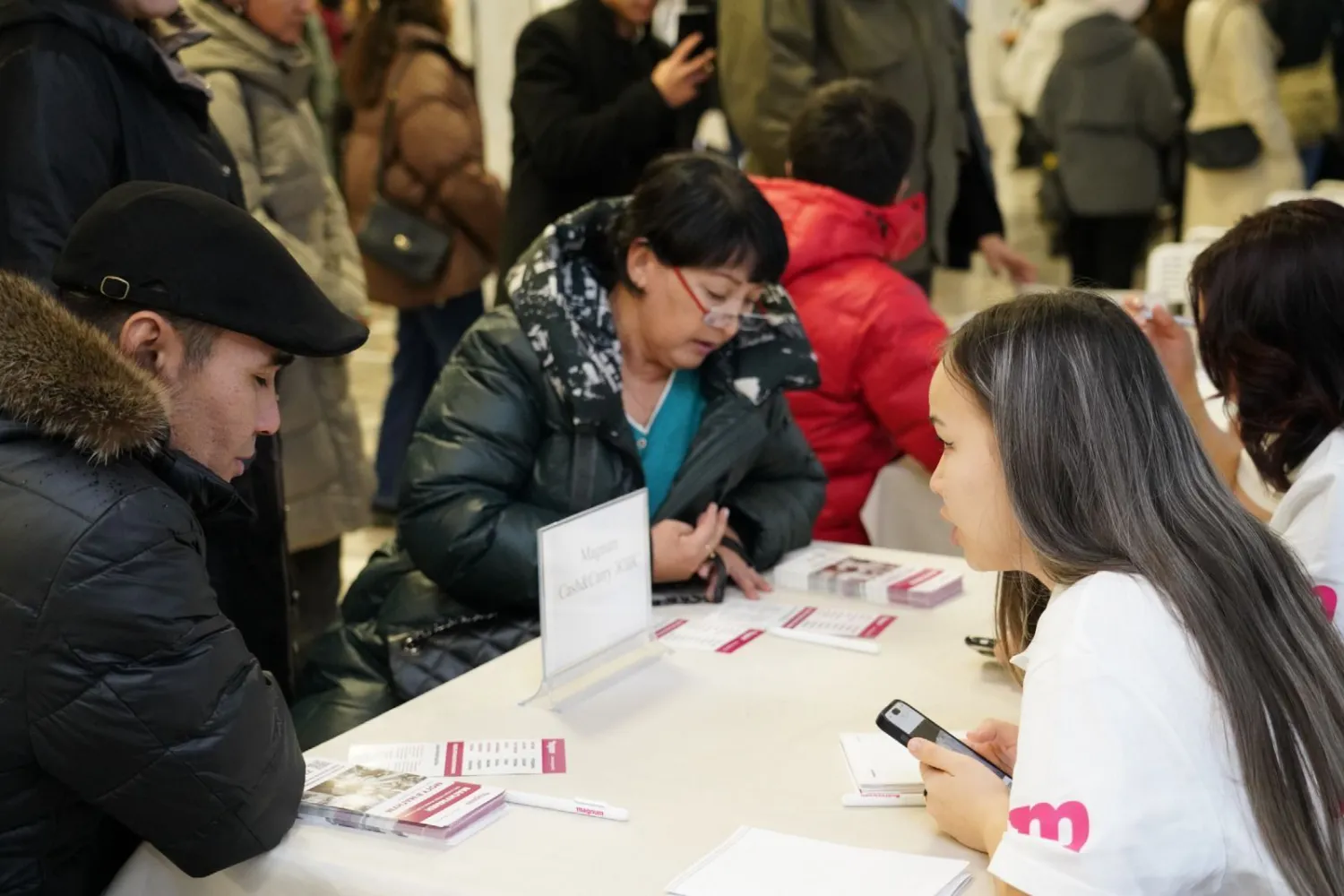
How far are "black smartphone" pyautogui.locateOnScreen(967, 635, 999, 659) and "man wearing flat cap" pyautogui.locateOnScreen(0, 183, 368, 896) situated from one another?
0.94 m

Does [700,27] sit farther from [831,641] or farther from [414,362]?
[831,641]

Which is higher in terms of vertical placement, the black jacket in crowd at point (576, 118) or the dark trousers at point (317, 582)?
the black jacket in crowd at point (576, 118)

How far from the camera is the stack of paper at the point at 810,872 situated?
133 cm

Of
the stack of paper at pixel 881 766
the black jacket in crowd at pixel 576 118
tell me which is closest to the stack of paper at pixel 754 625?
the stack of paper at pixel 881 766

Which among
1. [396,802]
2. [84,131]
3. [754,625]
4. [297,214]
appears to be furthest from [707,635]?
[297,214]

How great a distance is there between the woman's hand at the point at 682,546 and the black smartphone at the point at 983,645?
42 cm

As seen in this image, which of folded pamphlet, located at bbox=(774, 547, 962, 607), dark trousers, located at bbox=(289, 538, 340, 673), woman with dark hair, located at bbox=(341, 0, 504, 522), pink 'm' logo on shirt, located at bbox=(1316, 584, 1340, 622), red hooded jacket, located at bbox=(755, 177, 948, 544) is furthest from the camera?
woman with dark hair, located at bbox=(341, 0, 504, 522)

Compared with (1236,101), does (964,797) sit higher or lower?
lower

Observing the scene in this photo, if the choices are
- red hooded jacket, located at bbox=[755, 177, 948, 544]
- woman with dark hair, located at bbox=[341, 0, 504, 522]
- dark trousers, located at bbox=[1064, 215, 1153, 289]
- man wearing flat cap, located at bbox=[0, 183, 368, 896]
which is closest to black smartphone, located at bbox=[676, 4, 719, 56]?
woman with dark hair, located at bbox=[341, 0, 504, 522]

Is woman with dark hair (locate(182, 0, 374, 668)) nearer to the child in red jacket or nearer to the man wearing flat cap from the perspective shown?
the child in red jacket

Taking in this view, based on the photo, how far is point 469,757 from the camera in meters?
1.65

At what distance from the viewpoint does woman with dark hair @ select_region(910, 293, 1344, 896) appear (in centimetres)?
123

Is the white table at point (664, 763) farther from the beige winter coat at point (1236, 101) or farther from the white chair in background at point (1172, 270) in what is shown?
the beige winter coat at point (1236, 101)

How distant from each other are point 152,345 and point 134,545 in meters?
0.23
